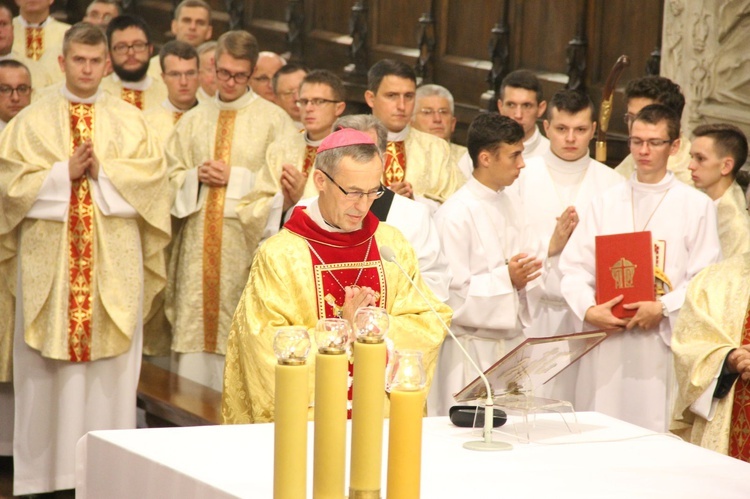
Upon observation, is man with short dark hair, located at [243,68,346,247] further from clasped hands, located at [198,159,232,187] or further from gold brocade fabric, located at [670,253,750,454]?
gold brocade fabric, located at [670,253,750,454]

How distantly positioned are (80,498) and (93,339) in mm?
2934

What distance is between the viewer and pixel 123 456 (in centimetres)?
330

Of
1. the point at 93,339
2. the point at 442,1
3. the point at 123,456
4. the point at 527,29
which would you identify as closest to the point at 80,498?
the point at 123,456

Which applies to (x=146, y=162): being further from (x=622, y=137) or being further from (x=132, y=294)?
(x=622, y=137)

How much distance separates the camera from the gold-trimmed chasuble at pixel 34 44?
9969 mm

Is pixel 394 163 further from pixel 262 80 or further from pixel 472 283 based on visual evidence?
pixel 262 80

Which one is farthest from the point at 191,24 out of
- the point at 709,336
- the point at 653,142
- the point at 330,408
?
the point at 330,408

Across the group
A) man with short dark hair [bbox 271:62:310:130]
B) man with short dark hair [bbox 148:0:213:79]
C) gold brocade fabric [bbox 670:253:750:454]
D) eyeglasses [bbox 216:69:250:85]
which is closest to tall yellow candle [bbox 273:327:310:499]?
gold brocade fabric [bbox 670:253:750:454]

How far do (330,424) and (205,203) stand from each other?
5.32 m

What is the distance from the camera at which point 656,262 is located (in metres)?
5.85

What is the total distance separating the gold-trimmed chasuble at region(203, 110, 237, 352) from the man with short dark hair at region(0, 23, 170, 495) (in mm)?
1185

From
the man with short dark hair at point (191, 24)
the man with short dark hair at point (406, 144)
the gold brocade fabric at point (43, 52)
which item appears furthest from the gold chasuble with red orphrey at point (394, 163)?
the gold brocade fabric at point (43, 52)

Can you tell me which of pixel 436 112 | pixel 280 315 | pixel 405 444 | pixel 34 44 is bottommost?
pixel 405 444

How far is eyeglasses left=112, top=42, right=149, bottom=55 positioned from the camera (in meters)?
8.92
